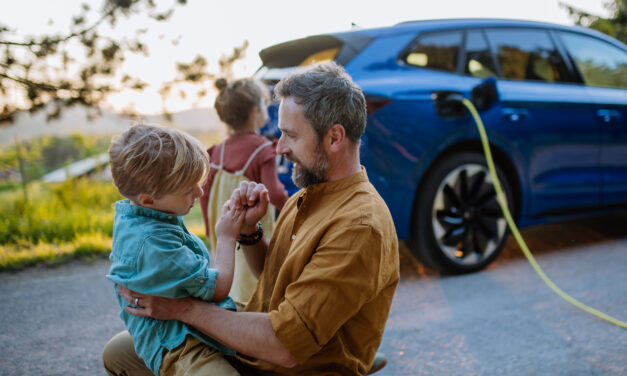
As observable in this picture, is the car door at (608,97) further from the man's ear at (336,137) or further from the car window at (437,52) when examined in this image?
the man's ear at (336,137)

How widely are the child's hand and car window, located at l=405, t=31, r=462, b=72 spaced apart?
227cm

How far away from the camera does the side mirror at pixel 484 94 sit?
139 inches

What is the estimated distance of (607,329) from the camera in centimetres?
283

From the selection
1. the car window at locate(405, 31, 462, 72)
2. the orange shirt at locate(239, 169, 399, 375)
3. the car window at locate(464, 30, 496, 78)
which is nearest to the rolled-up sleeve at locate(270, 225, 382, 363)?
the orange shirt at locate(239, 169, 399, 375)

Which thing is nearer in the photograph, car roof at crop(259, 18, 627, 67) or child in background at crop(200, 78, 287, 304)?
child in background at crop(200, 78, 287, 304)

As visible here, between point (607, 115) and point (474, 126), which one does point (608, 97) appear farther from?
point (474, 126)

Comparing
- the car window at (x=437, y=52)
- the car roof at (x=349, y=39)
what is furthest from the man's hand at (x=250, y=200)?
the car window at (x=437, y=52)

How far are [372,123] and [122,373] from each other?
6.81 ft

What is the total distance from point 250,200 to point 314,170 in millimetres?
257

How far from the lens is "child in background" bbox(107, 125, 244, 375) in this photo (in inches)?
58.8

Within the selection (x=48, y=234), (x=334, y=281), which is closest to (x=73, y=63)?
(x=48, y=234)

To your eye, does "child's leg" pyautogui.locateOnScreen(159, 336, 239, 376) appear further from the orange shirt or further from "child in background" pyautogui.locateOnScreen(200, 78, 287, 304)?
"child in background" pyautogui.locateOnScreen(200, 78, 287, 304)

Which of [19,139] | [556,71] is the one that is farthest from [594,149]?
[19,139]

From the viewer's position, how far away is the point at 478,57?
3.83 metres
